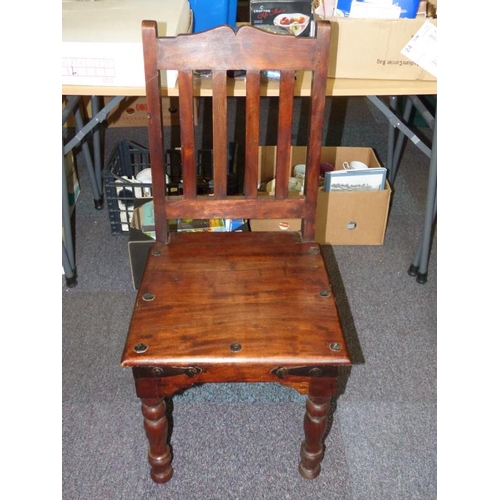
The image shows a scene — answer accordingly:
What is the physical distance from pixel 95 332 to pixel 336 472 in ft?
2.74

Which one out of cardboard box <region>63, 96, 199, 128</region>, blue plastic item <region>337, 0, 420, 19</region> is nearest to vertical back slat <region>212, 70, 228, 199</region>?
blue plastic item <region>337, 0, 420, 19</region>

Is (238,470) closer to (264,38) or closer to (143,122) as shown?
(264,38)

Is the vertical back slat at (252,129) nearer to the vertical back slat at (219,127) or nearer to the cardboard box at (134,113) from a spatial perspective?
the vertical back slat at (219,127)

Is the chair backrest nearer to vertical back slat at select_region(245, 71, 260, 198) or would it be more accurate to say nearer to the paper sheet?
vertical back slat at select_region(245, 71, 260, 198)

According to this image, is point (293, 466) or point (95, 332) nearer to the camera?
point (293, 466)

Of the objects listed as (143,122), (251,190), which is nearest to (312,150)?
(251,190)

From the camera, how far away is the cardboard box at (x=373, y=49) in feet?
5.27

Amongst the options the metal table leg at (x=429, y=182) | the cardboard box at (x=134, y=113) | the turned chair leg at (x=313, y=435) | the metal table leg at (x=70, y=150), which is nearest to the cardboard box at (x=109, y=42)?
the metal table leg at (x=70, y=150)

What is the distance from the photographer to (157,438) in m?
1.26

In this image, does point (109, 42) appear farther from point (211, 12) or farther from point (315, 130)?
point (315, 130)

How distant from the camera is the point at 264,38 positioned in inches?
47.1

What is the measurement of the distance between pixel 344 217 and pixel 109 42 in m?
1.01

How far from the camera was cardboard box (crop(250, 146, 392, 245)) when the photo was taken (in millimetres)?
2000

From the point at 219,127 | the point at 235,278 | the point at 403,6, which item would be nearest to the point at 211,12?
the point at 403,6
